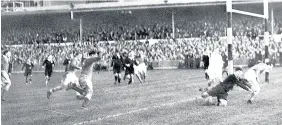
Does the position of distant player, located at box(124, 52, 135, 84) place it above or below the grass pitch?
above

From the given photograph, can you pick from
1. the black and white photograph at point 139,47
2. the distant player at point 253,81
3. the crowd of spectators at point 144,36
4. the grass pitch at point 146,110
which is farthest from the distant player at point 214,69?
Answer: the crowd of spectators at point 144,36

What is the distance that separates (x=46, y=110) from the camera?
566 inches

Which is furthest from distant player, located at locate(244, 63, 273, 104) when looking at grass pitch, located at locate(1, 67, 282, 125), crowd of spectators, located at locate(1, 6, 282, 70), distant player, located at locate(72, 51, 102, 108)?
crowd of spectators, located at locate(1, 6, 282, 70)

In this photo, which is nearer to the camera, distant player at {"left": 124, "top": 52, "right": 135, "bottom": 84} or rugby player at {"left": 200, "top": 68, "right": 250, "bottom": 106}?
rugby player at {"left": 200, "top": 68, "right": 250, "bottom": 106}

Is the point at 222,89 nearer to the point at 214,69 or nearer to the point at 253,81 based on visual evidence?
the point at 253,81

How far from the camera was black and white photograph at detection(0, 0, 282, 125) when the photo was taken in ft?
57.3

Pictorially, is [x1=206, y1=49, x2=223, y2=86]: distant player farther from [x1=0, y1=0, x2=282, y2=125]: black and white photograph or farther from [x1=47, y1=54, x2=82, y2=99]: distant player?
[x1=47, y1=54, x2=82, y2=99]: distant player

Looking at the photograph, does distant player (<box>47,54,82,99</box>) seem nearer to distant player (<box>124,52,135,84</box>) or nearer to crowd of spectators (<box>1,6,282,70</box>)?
distant player (<box>124,52,135,84</box>)

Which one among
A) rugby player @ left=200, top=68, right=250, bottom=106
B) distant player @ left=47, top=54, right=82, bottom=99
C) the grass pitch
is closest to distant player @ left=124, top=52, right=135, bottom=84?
the grass pitch

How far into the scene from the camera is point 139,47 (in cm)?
4459

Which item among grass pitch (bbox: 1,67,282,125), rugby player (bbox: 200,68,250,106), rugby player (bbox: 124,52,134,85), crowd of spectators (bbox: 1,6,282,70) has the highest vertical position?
crowd of spectators (bbox: 1,6,282,70)

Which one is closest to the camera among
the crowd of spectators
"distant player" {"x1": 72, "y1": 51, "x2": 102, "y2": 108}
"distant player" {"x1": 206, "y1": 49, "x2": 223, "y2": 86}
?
"distant player" {"x1": 72, "y1": 51, "x2": 102, "y2": 108}

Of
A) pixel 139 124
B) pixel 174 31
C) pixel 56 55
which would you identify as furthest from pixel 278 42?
pixel 139 124

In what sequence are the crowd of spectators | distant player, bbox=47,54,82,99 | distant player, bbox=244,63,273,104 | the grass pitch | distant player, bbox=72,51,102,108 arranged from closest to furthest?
the grass pitch → distant player, bbox=72,51,102,108 → distant player, bbox=244,63,273,104 → distant player, bbox=47,54,82,99 → the crowd of spectators
